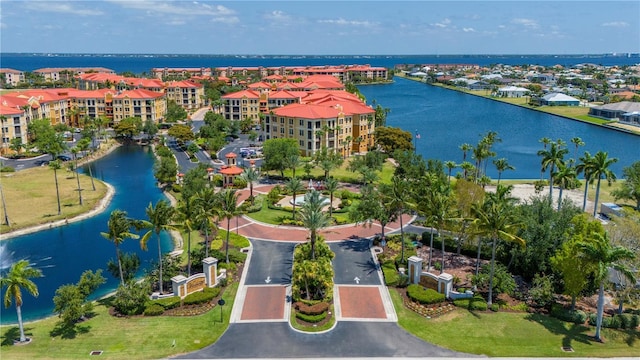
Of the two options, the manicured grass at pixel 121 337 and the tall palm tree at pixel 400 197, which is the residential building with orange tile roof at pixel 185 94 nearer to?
the tall palm tree at pixel 400 197

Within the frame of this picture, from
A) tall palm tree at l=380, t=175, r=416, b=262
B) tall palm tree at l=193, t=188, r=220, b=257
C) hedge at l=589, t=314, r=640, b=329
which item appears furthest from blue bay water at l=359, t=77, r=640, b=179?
tall palm tree at l=193, t=188, r=220, b=257

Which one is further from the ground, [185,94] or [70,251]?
[185,94]

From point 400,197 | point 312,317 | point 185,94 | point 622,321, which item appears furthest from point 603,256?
point 185,94

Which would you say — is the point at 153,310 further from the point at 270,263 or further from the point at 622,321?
the point at 622,321

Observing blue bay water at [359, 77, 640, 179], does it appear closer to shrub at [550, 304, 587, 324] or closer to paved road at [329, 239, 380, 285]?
paved road at [329, 239, 380, 285]

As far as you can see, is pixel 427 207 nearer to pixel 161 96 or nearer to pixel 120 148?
pixel 120 148

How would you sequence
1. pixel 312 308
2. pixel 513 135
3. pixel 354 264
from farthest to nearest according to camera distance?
1. pixel 513 135
2. pixel 354 264
3. pixel 312 308
